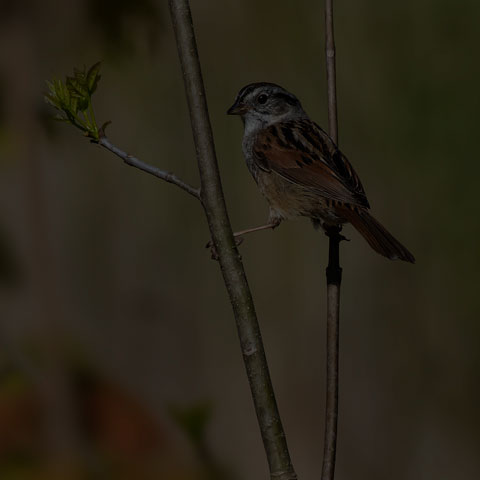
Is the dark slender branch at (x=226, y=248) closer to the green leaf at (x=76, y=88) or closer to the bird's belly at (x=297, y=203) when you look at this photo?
the green leaf at (x=76, y=88)

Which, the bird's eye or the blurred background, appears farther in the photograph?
the blurred background

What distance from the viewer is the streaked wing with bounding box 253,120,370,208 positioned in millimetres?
2660

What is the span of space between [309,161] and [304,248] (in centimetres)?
178

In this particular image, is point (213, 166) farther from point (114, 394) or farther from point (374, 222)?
point (114, 394)

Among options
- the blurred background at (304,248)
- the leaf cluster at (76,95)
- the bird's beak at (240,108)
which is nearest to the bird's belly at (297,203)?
the bird's beak at (240,108)

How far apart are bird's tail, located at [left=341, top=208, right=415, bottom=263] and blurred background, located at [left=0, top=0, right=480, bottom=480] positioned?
181cm

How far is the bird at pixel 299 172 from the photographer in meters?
2.57

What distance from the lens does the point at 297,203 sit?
8.80 feet

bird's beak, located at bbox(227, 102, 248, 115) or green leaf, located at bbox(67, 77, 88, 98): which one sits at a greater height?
bird's beak, located at bbox(227, 102, 248, 115)

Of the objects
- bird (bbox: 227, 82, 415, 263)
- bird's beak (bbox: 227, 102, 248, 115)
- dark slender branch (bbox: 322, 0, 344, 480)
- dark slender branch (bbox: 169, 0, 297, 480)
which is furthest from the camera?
bird's beak (bbox: 227, 102, 248, 115)

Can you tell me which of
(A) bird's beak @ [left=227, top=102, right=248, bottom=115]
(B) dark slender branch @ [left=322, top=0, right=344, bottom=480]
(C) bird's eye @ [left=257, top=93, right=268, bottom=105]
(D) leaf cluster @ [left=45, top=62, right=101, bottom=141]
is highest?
(C) bird's eye @ [left=257, top=93, right=268, bottom=105]

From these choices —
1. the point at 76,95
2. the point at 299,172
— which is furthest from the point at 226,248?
the point at 299,172

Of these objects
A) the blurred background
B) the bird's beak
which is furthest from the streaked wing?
the blurred background

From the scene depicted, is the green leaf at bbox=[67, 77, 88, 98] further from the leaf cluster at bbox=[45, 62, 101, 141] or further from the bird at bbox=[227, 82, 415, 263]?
the bird at bbox=[227, 82, 415, 263]
